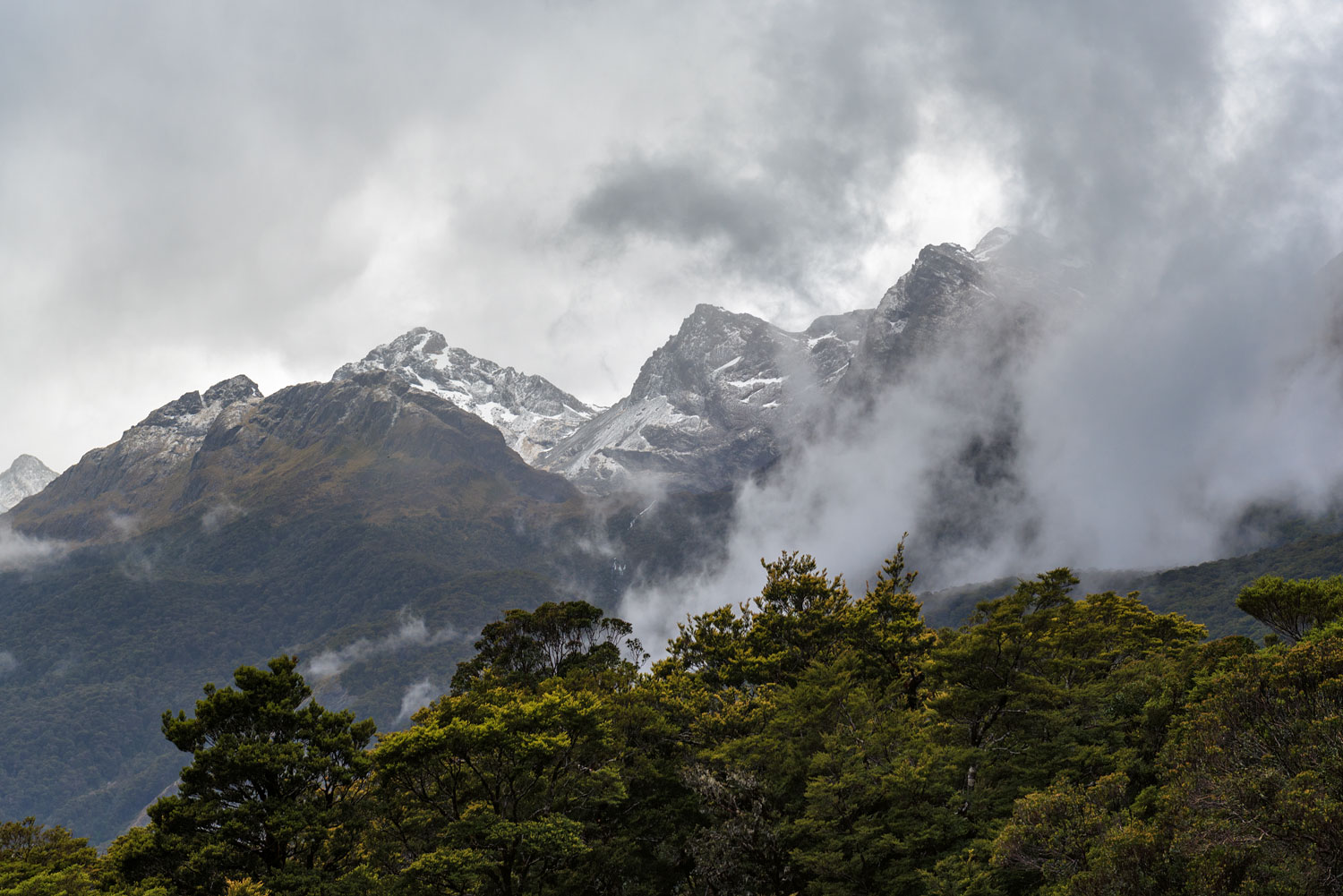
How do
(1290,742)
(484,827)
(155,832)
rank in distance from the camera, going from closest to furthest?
(1290,742)
(484,827)
(155,832)

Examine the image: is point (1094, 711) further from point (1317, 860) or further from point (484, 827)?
point (484, 827)

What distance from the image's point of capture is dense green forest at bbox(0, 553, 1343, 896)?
114 feet

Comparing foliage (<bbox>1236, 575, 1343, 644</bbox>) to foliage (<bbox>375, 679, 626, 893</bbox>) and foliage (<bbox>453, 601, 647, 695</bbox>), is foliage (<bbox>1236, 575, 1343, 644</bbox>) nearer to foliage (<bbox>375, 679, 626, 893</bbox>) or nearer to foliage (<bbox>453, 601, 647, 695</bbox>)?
foliage (<bbox>375, 679, 626, 893</bbox>)

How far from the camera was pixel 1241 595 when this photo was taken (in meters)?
45.8

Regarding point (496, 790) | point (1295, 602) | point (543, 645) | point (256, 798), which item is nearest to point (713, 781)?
point (496, 790)

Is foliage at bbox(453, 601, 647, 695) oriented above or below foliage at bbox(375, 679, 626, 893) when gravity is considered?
above

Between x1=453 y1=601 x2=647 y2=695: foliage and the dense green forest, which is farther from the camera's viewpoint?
x1=453 y1=601 x2=647 y2=695: foliage

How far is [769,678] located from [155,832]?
33.5 m

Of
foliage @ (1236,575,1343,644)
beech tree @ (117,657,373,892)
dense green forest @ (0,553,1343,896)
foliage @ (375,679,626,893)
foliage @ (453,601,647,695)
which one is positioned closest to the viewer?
dense green forest @ (0,553,1343,896)

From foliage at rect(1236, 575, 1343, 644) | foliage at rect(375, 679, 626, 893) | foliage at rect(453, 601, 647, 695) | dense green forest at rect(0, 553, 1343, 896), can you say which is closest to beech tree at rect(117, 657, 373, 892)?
dense green forest at rect(0, 553, 1343, 896)

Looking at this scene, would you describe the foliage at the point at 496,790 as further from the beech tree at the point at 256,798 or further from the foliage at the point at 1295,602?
the foliage at the point at 1295,602

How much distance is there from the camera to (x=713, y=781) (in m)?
40.9

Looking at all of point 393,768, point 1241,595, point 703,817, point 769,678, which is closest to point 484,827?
point 393,768

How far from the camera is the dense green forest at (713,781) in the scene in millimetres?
34625
